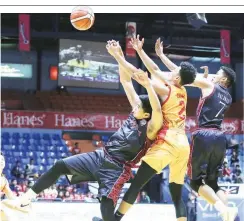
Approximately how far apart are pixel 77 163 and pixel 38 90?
17.1m

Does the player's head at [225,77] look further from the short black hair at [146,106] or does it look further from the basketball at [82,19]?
the basketball at [82,19]

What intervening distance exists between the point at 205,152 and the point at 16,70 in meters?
17.3

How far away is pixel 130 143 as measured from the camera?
5680mm

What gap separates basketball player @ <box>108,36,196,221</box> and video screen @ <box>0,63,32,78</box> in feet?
56.6

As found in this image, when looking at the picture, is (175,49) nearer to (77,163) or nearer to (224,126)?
(224,126)

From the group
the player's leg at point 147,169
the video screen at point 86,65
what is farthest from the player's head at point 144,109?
the video screen at point 86,65

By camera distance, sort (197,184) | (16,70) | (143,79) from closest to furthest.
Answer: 1. (143,79)
2. (197,184)
3. (16,70)

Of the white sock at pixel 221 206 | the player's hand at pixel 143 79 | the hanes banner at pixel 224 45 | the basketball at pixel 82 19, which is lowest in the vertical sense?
the white sock at pixel 221 206

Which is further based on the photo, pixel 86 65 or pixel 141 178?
pixel 86 65

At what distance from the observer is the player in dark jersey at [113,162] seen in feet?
18.4

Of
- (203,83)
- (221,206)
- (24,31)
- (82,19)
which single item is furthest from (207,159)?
(24,31)

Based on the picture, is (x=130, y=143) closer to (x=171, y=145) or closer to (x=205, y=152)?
(x=171, y=145)

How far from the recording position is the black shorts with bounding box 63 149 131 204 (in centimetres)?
564

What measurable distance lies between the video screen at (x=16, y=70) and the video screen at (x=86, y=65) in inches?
96.7
